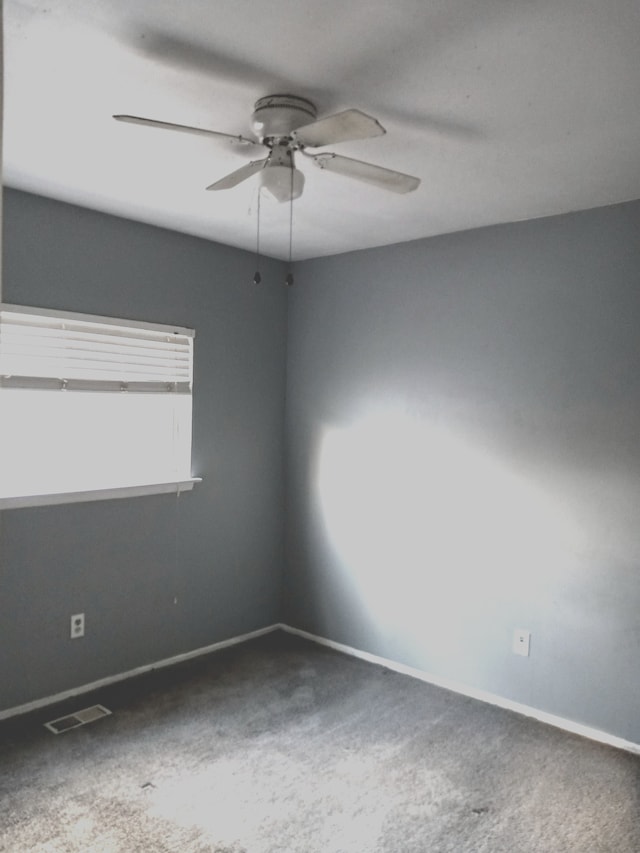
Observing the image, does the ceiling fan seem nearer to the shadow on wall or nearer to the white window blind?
the white window blind

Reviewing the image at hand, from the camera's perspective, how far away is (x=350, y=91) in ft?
6.42

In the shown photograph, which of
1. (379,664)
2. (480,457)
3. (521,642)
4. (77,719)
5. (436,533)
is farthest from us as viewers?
(379,664)

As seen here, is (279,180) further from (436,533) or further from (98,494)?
(436,533)

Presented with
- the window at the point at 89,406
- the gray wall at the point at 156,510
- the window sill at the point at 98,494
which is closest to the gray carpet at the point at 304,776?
the gray wall at the point at 156,510

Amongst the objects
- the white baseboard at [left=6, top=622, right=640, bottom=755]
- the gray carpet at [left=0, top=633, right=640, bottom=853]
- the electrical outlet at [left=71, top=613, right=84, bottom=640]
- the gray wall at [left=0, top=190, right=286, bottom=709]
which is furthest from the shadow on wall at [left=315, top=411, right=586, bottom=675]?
the electrical outlet at [left=71, top=613, right=84, bottom=640]

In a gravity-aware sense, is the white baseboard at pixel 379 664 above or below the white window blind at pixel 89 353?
below

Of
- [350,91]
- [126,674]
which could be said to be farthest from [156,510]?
[350,91]

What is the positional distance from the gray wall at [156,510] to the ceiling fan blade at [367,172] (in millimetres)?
1601

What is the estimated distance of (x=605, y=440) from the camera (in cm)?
300

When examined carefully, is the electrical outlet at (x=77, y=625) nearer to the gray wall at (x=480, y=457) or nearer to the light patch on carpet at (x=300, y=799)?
the light patch on carpet at (x=300, y=799)

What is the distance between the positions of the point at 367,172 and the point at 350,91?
0.23 meters

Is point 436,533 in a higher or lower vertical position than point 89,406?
lower

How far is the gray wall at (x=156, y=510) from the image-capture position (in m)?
3.10

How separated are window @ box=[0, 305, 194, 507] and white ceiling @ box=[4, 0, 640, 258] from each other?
2.19 feet
